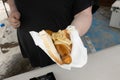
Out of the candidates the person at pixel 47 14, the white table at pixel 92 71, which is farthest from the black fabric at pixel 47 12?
the white table at pixel 92 71

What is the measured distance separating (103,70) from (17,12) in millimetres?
405

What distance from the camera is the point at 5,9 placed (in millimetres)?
1824

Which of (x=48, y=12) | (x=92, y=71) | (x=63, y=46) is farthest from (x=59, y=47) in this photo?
(x=48, y=12)

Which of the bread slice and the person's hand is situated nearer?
the bread slice

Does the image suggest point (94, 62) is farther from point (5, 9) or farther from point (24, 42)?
point (5, 9)

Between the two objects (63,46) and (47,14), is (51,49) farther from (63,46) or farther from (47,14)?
(47,14)

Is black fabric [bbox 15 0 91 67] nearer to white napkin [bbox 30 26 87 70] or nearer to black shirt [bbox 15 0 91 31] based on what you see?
black shirt [bbox 15 0 91 31]

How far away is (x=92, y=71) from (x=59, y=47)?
0.19 m

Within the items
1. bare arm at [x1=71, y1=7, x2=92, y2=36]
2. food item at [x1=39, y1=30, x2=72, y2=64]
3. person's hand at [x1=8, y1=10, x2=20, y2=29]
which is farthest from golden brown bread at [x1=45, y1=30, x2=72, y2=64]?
person's hand at [x1=8, y1=10, x2=20, y2=29]

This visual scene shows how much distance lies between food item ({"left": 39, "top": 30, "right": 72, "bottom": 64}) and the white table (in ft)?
0.46

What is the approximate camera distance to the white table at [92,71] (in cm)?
56

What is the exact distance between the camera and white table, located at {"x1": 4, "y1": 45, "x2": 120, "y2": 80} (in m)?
0.56

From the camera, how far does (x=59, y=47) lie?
0.44 metres

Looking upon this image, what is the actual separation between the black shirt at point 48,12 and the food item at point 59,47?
221 millimetres
